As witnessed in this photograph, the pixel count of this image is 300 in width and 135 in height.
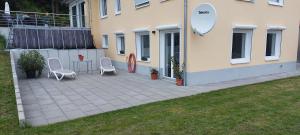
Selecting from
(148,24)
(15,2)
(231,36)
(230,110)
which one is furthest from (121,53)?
(15,2)

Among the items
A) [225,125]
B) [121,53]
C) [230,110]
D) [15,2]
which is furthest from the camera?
[15,2]

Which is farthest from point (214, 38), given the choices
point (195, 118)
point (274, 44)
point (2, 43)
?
point (2, 43)

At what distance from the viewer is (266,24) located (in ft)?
36.8

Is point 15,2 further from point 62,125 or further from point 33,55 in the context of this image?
point 62,125

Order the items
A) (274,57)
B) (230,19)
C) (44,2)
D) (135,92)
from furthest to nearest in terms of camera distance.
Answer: (44,2), (274,57), (230,19), (135,92)

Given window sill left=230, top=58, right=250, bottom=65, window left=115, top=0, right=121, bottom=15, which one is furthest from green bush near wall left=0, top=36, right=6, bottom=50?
window sill left=230, top=58, right=250, bottom=65

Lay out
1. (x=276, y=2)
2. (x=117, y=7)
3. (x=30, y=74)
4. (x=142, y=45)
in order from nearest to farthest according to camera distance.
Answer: (x=30, y=74)
(x=276, y=2)
(x=142, y=45)
(x=117, y=7)

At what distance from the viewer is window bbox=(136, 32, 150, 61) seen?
1220cm

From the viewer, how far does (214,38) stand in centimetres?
926

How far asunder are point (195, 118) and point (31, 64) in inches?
362

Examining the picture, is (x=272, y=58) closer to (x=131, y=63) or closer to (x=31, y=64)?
(x=131, y=63)

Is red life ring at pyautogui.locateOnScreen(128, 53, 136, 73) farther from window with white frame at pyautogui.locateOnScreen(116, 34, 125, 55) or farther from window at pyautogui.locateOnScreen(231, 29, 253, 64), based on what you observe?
window at pyautogui.locateOnScreen(231, 29, 253, 64)

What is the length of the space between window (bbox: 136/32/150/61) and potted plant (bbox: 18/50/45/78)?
5.06 meters

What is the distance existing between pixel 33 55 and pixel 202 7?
8.58 metres
